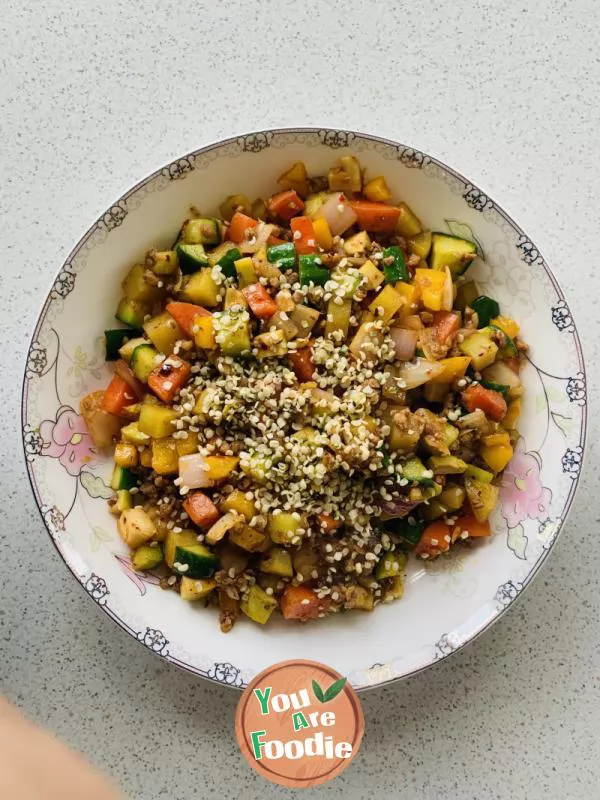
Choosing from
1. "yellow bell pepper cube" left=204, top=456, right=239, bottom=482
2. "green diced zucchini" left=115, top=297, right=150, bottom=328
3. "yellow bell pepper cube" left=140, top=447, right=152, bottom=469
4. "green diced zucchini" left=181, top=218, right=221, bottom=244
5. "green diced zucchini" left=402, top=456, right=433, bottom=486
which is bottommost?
"green diced zucchini" left=402, top=456, right=433, bottom=486

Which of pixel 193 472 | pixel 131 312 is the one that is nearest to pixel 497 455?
pixel 193 472

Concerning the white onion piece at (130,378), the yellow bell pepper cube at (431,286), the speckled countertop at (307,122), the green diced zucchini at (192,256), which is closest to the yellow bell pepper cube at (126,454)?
the white onion piece at (130,378)

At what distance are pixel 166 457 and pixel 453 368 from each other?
2.29 ft

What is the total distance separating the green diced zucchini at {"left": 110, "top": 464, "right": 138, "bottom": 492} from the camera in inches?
70.4

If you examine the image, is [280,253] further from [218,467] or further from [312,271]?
[218,467]

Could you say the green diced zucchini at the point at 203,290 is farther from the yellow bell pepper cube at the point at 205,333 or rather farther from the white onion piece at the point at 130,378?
the white onion piece at the point at 130,378

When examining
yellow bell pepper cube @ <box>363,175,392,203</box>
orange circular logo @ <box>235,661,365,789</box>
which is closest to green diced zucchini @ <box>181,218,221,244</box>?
yellow bell pepper cube @ <box>363,175,392,203</box>

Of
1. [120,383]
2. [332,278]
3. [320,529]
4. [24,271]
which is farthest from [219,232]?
[320,529]

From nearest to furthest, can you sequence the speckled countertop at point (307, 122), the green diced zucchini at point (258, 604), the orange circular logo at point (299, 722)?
the orange circular logo at point (299, 722), the green diced zucchini at point (258, 604), the speckled countertop at point (307, 122)

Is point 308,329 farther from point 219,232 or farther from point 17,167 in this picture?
point 17,167

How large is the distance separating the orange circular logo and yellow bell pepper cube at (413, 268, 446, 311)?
89 cm

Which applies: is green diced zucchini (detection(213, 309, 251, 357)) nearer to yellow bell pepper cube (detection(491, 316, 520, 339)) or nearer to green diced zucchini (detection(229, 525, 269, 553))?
green diced zucchini (detection(229, 525, 269, 553))

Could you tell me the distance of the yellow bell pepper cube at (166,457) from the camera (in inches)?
68.1

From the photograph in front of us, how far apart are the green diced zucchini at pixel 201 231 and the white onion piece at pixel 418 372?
0.55 m
